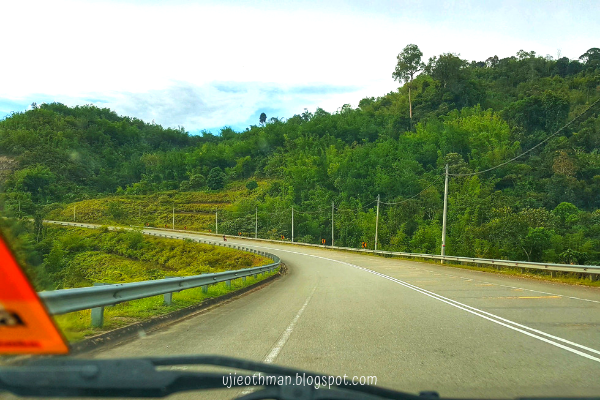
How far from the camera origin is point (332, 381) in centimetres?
341

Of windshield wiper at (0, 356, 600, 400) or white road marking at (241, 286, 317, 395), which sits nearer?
windshield wiper at (0, 356, 600, 400)

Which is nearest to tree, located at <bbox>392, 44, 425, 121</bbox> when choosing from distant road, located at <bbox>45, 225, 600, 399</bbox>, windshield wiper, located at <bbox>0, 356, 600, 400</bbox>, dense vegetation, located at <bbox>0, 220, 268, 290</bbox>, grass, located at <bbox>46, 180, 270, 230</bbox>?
grass, located at <bbox>46, 180, 270, 230</bbox>

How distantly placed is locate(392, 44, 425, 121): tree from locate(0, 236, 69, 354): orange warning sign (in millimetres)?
104846

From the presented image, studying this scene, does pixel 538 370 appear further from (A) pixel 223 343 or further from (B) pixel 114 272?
(B) pixel 114 272

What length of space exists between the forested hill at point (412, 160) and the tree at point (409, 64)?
0.94m

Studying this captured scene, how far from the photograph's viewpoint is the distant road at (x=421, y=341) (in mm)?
5312

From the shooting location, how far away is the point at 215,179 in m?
116

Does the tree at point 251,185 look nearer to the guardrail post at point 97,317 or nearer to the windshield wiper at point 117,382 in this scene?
the guardrail post at point 97,317

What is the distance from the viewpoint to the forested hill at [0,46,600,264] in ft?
86.4

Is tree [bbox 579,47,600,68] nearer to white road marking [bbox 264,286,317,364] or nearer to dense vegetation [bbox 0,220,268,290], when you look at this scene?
dense vegetation [bbox 0,220,268,290]

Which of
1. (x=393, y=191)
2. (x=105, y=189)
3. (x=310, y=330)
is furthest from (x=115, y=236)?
(x=393, y=191)

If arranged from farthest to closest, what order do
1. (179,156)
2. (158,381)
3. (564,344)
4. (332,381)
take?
(179,156), (564,344), (332,381), (158,381)

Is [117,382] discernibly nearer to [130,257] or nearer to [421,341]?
[421,341]

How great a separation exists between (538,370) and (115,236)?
37401 millimetres
